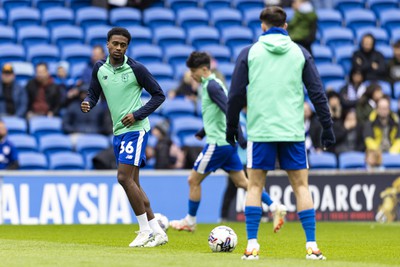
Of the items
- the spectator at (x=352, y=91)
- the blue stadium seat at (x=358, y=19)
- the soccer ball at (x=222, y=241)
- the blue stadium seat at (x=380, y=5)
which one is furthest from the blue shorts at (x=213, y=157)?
the blue stadium seat at (x=380, y=5)

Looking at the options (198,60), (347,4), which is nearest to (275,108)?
(198,60)

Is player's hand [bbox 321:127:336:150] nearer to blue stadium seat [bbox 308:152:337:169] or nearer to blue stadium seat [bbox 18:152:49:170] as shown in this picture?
blue stadium seat [bbox 18:152:49:170]

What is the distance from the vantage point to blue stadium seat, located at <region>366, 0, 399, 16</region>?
25797mm

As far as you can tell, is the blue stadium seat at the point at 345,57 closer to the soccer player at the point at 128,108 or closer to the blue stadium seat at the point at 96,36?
the blue stadium seat at the point at 96,36

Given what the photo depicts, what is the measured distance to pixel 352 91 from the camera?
2120 centimetres

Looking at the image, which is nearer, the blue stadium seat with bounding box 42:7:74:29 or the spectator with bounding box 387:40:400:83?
the blue stadium seat with bounding box 42:7:74:29

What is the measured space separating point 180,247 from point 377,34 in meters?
14.7

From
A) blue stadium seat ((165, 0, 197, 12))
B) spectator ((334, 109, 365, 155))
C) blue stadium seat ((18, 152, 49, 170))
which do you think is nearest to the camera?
blue stadium seat ((18, 152, 49, 170))

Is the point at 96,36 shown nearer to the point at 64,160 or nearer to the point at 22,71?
the point at 22,71

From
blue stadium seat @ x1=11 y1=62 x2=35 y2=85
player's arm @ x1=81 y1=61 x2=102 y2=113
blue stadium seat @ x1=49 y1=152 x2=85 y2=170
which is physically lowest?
blue stadium seat @ x1=49 y1=152 x2=85 y2=170

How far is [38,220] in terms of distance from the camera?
17109 mm

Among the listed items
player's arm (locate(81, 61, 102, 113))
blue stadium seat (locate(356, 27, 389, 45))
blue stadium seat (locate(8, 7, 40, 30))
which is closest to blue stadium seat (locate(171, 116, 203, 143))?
blue stadium seat (locate(8, 7, 40, 30))

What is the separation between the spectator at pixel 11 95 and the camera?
62.5 feet

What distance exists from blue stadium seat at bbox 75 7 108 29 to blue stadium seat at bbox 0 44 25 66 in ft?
6.61
